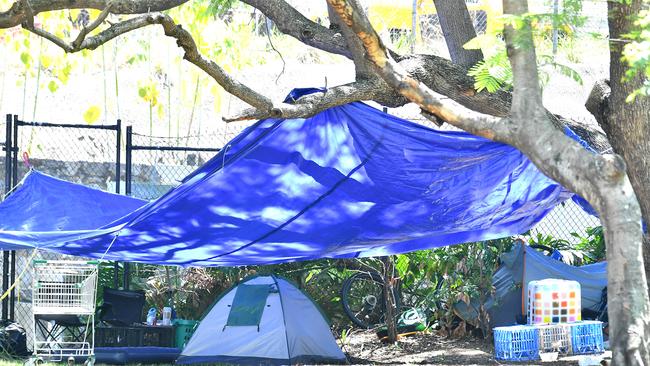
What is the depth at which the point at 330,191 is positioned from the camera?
687 cm

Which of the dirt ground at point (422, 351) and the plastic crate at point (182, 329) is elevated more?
the plastic crate at point (182, 329)

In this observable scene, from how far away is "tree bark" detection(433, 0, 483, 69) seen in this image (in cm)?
727

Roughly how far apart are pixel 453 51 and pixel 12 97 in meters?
Answer: 11.7

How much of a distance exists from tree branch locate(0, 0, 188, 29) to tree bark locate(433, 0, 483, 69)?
1.96 meters

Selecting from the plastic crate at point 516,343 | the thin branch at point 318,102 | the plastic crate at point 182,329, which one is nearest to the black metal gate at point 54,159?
the plastic crate at point 182,329

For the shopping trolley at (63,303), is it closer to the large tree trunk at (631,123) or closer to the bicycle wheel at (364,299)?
the bicycle wheel at (364,299)

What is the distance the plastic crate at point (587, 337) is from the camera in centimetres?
773

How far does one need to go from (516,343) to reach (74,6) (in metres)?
4.03

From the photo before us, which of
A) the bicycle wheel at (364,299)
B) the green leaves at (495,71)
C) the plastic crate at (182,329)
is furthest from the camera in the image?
the bicycle wheel at (364,299)

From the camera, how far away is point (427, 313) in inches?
364

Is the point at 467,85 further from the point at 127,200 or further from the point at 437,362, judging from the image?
the point at 127,200

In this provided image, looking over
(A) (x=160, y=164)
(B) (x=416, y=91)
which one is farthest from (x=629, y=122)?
(A) (x=160, y=164)

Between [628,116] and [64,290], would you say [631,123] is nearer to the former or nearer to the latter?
[628,116]

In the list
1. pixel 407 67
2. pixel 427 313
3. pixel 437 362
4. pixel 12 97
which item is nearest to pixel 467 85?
pixel 407 67
